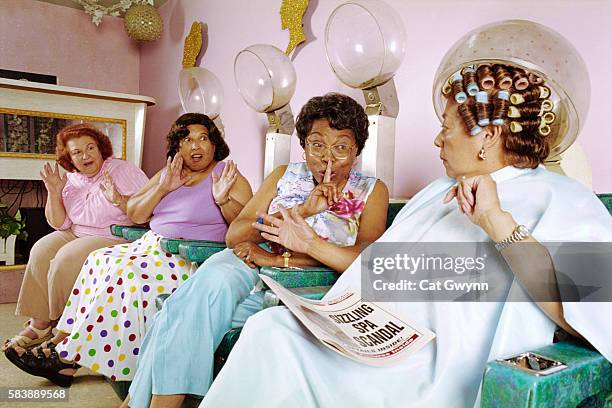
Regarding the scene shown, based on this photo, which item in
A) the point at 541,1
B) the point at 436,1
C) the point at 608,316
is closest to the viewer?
the point at 608,316

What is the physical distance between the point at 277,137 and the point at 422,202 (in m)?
1.34

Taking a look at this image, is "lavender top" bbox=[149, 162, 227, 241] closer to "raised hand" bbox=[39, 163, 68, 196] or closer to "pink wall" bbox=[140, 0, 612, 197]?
"pink wall" bbox=[140, 0, 612, 197]

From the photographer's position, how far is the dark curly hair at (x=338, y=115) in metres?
2.02

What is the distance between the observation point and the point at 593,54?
1.69m

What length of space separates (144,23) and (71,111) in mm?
977

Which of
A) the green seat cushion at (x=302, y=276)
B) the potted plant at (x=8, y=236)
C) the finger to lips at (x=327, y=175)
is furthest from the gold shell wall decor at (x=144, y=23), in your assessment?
the green seat cushion at (x=302, y=276)

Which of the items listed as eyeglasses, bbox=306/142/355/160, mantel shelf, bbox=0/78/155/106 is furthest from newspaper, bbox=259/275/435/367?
mantel shelf, bbox=0/78/155/106

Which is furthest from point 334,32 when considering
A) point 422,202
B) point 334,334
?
point 334,334

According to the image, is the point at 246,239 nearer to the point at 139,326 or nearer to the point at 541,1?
the point at 139,326

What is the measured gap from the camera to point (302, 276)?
1724 mm

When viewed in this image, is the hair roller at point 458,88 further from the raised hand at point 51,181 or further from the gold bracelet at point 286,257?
the raised hand at point 51,181

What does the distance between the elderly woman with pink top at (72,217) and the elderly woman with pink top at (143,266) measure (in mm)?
309

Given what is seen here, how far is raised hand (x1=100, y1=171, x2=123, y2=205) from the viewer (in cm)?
304

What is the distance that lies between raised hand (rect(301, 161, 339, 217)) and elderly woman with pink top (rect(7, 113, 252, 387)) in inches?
26.2
